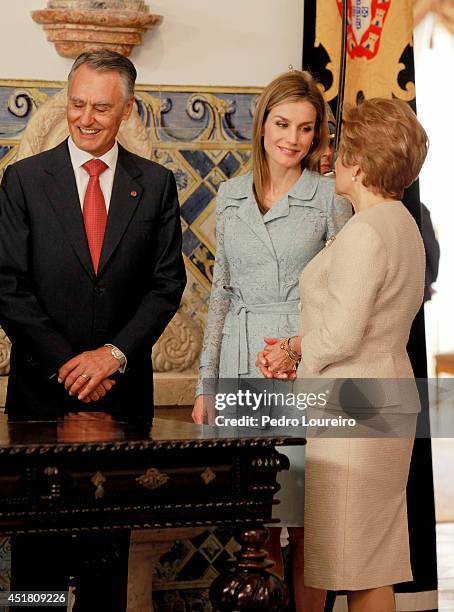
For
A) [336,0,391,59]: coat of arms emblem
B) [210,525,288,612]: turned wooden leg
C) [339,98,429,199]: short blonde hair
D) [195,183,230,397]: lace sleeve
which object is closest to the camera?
[210,525,288,612]: turned wooden leg

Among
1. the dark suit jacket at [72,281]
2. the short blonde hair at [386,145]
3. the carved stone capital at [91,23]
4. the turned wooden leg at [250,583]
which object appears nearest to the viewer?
the turned wooden leg at [250,583]

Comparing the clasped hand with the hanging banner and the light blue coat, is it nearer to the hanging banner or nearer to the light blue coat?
the light blue coat

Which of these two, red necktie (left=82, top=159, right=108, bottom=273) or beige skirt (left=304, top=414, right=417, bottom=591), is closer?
beige skirt (left=304, top=414, right=417, bottom=591)

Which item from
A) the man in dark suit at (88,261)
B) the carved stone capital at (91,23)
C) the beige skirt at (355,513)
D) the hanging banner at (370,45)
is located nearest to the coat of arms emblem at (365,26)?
the hanging banner at (370,45)

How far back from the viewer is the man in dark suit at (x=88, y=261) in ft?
10.8

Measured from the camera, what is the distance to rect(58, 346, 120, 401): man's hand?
3.18 m

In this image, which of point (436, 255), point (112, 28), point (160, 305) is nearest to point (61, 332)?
point (160, 305)

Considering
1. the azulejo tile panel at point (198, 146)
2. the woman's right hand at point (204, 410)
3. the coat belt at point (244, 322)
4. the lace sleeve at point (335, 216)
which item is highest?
the azulejo tile panel at point (198, 146)

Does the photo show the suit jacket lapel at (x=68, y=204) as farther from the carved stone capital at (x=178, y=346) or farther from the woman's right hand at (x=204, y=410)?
the carved stone capital at (x=178, y=346)

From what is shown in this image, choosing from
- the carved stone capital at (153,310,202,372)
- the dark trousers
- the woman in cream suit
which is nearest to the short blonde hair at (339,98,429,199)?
the woman in cream suit

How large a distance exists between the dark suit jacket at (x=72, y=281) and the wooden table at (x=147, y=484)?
0.71 m

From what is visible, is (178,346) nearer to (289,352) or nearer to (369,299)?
(289,352)

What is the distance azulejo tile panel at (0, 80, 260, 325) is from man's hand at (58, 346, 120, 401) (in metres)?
1.12

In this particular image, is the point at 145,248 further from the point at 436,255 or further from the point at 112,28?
the point at 436,255
